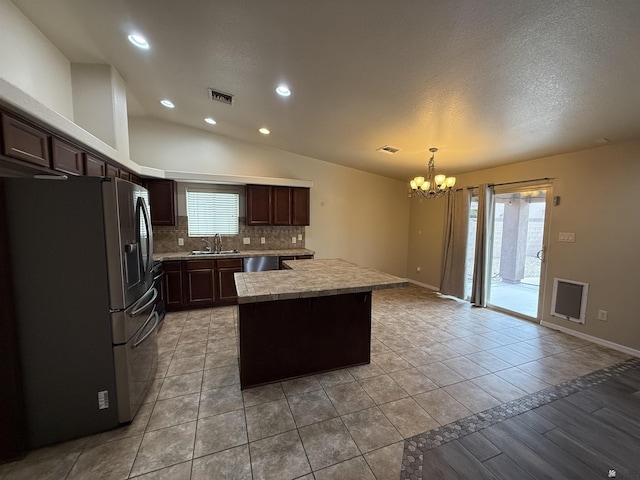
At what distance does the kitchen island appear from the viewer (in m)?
2.29

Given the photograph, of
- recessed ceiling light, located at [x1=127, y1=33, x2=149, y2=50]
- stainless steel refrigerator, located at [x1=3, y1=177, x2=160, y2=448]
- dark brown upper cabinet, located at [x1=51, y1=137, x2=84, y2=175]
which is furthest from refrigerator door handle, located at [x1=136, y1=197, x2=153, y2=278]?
recessed ceiling light, located at [x1=127, y1=33, x2=149, y2=50]

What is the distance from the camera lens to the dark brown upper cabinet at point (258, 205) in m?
4.80

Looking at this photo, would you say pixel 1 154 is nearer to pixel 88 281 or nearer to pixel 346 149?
pixel 88 281

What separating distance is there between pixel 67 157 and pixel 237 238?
3.02 m

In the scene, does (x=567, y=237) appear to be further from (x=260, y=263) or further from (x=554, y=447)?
(x=260, y=263)

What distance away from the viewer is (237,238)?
5051mm

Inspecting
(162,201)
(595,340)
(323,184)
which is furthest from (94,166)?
(595,340)

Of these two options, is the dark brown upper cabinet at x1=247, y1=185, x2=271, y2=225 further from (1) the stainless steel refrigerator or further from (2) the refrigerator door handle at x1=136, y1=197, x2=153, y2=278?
(1) the stainless steel refrigerator

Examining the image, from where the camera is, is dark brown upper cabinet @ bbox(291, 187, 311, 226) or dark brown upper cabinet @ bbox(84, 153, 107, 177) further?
dark brown upper cabinet @ bbox(291, 187, 311, 226)

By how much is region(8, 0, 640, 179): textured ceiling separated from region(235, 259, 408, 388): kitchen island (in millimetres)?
1810

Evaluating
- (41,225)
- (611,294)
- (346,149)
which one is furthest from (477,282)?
(41,225)

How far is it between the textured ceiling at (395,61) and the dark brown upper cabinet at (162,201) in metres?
1.29

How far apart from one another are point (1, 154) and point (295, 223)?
3897 mm

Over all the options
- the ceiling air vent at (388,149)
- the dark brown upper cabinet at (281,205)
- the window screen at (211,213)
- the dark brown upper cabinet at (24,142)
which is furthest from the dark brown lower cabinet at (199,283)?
the ceiling air vent at (388,149)
